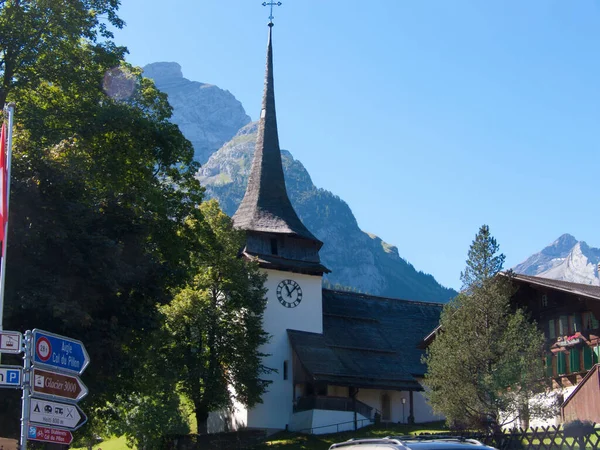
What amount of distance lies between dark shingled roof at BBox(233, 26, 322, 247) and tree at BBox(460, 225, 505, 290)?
776 inches

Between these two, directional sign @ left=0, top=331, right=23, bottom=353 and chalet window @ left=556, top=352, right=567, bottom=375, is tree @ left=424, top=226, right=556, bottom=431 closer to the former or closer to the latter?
chalet window @ left=556, top=352, right=567, bottom=375

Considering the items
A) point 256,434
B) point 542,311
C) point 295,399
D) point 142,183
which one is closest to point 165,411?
point 256,434

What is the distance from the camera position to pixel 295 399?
50.9 metres

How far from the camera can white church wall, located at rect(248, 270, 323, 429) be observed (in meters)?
50.8

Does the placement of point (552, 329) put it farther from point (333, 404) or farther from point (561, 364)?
point (333, 404)

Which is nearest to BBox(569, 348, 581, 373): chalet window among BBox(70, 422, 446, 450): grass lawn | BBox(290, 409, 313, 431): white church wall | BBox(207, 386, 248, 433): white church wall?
BBox(70, 422, 446, 450): grass lawn

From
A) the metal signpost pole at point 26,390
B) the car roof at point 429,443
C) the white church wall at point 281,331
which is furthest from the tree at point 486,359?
the metal signpost pole at point 26,390

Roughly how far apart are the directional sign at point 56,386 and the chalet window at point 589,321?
94.0ft

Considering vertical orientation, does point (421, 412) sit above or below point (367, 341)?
below

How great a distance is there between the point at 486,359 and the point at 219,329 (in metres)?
15.8

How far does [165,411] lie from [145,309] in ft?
56.7

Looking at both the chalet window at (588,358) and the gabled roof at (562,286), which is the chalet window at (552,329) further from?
the chalet window at (588,358)

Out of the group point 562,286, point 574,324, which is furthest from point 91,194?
point 574,324

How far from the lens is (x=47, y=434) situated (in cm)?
1271
